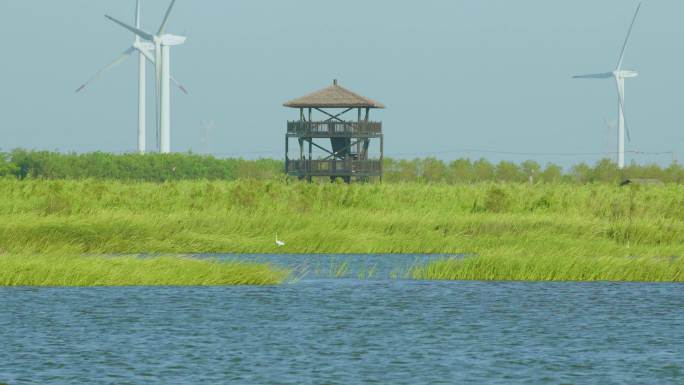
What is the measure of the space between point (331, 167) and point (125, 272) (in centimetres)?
5244

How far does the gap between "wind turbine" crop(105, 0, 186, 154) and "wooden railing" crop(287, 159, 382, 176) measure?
11.5m

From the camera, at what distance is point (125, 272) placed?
31000 millimetres

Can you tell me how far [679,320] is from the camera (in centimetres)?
2698

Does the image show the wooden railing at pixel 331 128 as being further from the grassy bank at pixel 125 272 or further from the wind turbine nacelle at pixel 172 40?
the grassy bank at pixel 125 272

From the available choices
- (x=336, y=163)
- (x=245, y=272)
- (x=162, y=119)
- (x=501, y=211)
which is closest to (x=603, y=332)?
(x=245, y=272)

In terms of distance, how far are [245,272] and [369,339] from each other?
7.95 meters

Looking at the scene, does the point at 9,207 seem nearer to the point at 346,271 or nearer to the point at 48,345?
the point at 346,271

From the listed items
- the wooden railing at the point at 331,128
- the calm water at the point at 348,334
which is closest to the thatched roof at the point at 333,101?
the wooden railing at the point at 331,128

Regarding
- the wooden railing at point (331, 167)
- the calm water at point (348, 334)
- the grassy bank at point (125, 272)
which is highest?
the wooden railing at point (331, 167)

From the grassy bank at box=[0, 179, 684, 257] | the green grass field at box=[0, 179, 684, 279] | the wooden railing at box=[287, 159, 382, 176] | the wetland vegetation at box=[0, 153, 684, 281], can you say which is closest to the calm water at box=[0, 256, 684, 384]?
the wetland vegetation at box=[0, 153, 684, 281]

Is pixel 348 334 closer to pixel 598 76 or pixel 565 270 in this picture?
pixel 565 270

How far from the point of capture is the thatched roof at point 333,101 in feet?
275

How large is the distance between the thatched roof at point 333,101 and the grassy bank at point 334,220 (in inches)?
709

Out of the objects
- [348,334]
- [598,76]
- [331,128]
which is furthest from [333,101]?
[348,334]
